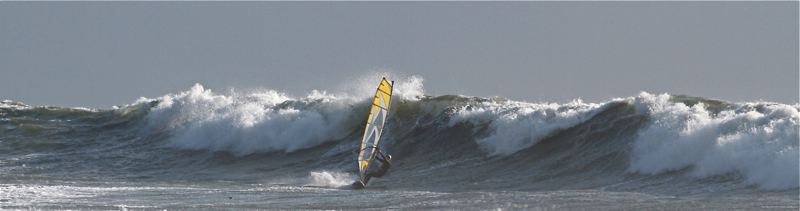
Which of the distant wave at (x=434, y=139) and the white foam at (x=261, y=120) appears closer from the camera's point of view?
the distant wave at (x=434, y=139)

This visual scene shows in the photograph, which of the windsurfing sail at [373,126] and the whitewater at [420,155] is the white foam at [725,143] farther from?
the windsurfing sail at [373,126]

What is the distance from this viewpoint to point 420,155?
80.0 ft

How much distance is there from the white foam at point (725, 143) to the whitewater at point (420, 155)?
31mm

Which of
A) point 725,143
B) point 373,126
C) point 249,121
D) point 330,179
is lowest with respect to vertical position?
point 725,143

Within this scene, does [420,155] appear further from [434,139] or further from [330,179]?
[330,179]

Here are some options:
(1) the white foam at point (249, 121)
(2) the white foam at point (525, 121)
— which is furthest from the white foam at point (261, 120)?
(2) the white foam at point (525, 121)

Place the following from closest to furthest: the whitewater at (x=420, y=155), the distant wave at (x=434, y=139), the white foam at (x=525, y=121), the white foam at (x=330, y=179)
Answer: the whitewater at (x=420, y=155) → the distant wave at (x=434, y=139) → the white foam at (x=330, y=179) → the white foam at (x=525, y=121)

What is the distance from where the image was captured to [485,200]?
51.5 feet

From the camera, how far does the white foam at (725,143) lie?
16859mm

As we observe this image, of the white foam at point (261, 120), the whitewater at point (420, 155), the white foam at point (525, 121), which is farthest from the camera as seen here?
the white foam at point (261, 120)

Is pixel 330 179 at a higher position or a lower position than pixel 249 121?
lower

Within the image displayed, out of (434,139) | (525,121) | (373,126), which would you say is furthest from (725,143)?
(434,139)

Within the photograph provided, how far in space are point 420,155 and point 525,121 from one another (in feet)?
6.77

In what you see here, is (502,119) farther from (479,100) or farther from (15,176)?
(15,176)
